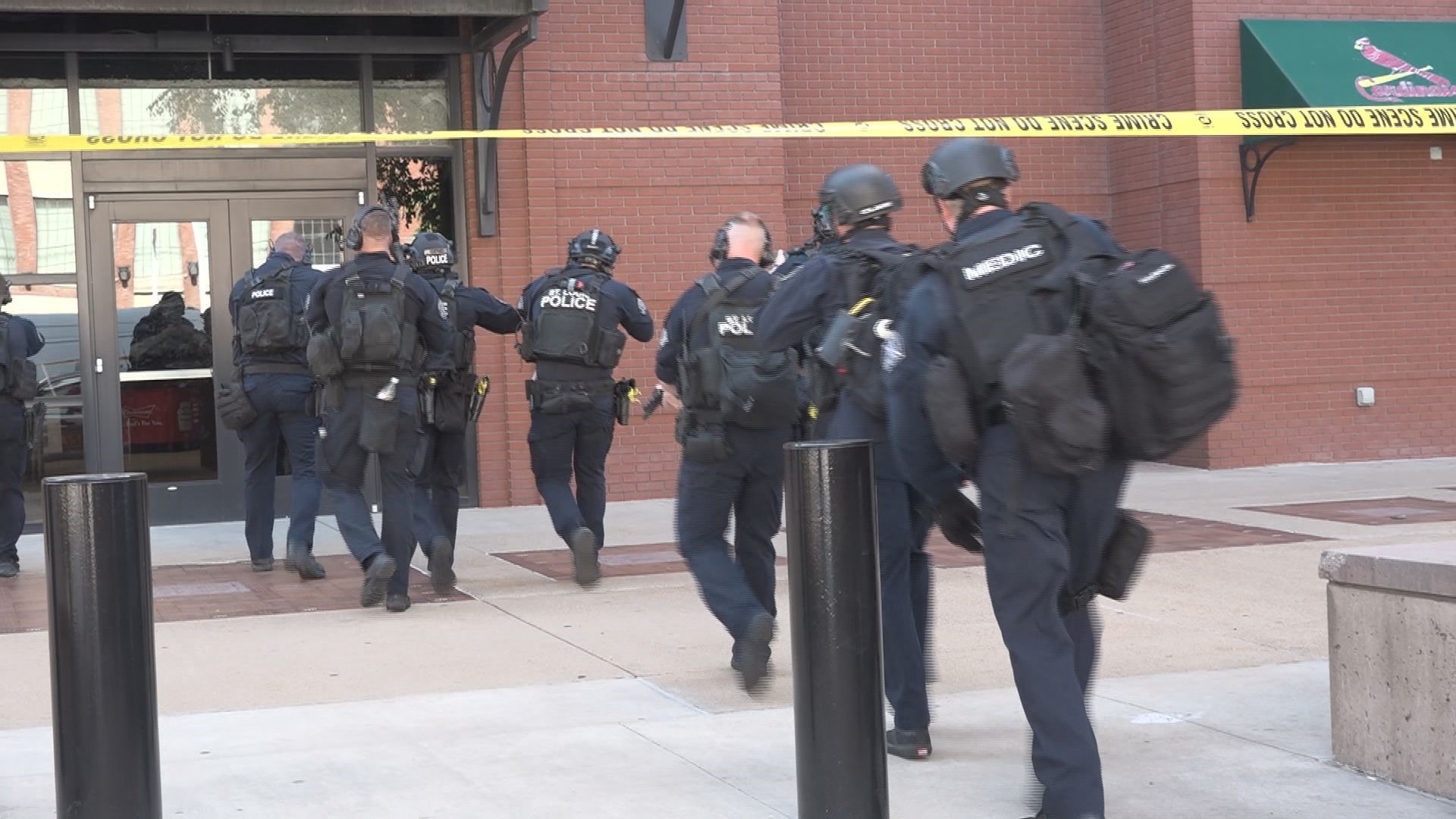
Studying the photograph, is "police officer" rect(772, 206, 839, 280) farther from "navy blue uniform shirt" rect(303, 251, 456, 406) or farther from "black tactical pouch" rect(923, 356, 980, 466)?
"black tactical pouch" rect(923, 356, 980, 466)

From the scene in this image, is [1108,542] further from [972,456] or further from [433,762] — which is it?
[433,762]

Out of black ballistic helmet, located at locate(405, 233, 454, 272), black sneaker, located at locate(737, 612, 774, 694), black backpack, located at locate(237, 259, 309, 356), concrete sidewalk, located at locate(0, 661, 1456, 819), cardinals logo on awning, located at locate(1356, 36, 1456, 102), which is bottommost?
concrete sidewalk, located at locate(0, 661, 1456, 819)

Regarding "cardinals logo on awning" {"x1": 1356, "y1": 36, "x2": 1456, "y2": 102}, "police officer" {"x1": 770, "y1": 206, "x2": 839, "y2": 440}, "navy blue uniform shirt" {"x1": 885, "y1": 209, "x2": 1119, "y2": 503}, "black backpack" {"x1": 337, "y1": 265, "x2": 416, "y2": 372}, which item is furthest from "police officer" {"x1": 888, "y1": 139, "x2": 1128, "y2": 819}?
"cardinals logo on awning" {"x1": 1356, "y1": 36, "x2": 1456, "y2": 102}

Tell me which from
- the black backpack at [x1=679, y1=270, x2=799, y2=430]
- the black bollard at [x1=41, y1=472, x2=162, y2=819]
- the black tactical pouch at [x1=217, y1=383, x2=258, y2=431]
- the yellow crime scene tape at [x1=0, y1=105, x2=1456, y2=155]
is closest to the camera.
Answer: the black bollard at [x1=41, y1=472, x2=162, y2=819]

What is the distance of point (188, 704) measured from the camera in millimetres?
6371

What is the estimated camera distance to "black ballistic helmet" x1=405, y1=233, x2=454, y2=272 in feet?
29.0

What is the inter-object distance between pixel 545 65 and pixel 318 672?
696cm

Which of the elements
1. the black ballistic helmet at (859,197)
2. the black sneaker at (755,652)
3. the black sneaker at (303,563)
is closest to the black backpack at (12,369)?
the black sneaker at (303,563)

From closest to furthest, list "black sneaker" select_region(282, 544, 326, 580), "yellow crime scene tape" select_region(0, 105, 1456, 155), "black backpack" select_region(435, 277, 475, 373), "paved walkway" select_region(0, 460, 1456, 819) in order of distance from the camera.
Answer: "paved walkway" select_region(0, 460, 1456, 819)
"black backpack" select_region(435, 277, 475, 373)
"black sneaker" select_region(282, 544, 326, 580)
"yellow crime scene tape" select_region(0, 105, 1456, 155)

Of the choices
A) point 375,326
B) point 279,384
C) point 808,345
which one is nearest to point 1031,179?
point 279,384

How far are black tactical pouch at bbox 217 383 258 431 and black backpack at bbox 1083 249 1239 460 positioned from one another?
6.45 meters

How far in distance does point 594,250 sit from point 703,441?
2.69 metres

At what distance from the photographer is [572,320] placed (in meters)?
8.81

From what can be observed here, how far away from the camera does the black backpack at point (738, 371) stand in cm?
634
